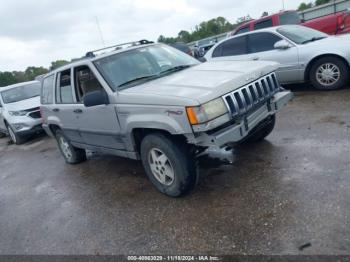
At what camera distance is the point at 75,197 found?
4648 millimetres

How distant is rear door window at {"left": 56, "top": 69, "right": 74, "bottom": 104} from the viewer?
195 inches

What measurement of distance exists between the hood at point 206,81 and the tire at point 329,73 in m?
2.95

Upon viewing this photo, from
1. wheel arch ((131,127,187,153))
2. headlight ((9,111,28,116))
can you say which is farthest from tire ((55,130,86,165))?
headlight ((9,111,28,116))

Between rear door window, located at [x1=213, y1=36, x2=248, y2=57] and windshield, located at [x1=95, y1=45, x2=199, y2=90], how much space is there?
3503 mm

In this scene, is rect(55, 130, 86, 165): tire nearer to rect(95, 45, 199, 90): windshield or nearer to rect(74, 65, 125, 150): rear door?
rect(74, 65, 125, 150): rear door

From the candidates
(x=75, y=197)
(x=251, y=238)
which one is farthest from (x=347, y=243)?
(x=75, y=197)

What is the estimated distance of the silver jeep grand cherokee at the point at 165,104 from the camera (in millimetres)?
3207

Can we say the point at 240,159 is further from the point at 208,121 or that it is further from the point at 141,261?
the point at 141,261

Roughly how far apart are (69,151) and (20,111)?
4.25 meters

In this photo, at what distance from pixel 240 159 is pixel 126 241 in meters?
2.09

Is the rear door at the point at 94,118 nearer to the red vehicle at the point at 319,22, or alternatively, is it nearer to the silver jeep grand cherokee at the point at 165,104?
the silver jeep grand cherokee at the point at 165,104

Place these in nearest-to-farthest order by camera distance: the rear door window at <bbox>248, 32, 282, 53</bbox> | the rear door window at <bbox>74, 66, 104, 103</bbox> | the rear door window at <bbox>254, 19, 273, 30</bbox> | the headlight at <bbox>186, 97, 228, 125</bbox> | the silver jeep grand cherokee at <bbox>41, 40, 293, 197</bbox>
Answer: the headlight at <bbox>186, 97, 228, 125</bbox> → the silver jeep grand cherokee at <bbox>41, 40, 293, 197</bbox> → the rear door window at <bbox>74, 66, 104, 103</bbox> → the rear door window at <bbox>248, 32, 282, 53</bbox> → the rear door window at <bbox>254, 19, 273, 30</bbox>

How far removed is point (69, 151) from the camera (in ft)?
19.9

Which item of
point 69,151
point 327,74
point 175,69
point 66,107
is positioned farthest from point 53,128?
point 327,74
